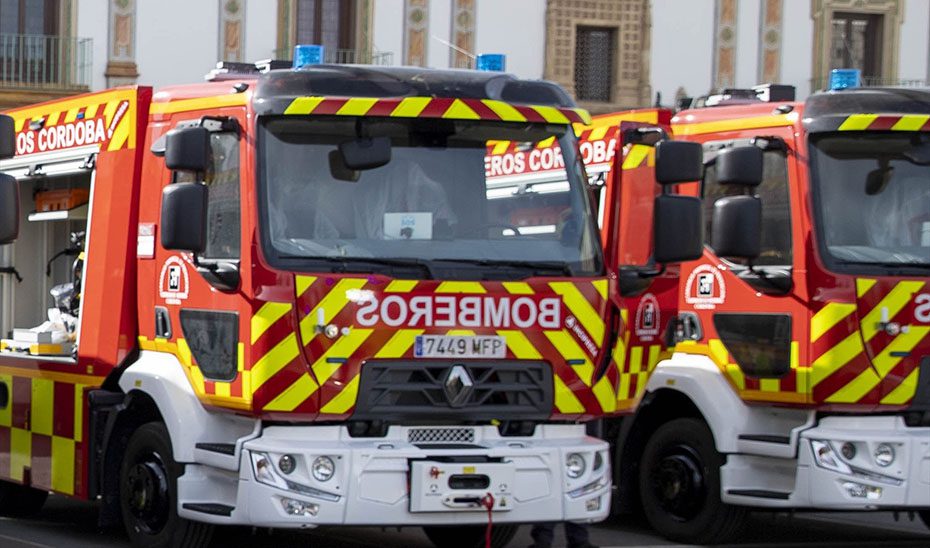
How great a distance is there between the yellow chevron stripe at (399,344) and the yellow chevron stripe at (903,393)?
3.01 metres

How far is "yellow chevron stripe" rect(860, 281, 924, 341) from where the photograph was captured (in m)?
10.7

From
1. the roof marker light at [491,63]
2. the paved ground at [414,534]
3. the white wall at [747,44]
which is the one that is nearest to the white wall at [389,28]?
the white wall at [747,44]

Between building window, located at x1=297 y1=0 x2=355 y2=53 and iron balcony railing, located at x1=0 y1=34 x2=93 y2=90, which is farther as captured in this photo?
building window, located at x1=297 y1=0 x2=355 y2=53

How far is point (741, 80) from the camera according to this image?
33.9 meters

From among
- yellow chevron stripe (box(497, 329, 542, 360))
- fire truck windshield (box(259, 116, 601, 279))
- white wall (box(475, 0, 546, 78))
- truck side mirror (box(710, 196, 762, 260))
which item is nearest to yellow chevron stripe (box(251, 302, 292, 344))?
fire truck windshield (box(259, 116, 601, 279))

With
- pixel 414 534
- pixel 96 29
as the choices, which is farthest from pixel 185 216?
pixel 96 29

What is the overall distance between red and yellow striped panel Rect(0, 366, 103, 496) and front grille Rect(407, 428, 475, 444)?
6.83 feet

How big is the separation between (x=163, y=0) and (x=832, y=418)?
21.2 metres

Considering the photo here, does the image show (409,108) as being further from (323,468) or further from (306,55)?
(323,468)

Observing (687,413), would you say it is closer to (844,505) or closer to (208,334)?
(844,505)

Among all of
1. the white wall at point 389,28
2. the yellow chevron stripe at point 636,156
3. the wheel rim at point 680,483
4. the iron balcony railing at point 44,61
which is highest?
the white wall at point 389,28

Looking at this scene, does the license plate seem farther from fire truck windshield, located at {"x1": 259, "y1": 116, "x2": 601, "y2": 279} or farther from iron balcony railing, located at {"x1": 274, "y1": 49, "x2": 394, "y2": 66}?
iron balcony railing, located at {"x1": 274, "y1": 49, "x2": 394, "y2": 66}

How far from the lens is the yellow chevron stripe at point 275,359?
906 centimetres

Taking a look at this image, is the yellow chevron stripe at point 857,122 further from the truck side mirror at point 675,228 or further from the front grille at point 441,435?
the front grille at point 441,435
